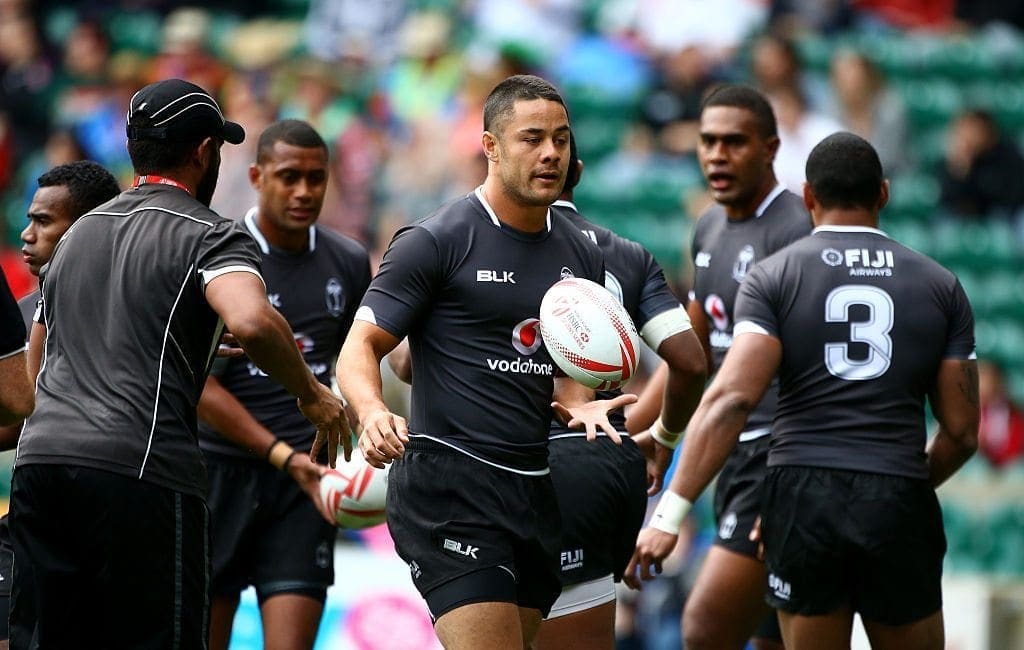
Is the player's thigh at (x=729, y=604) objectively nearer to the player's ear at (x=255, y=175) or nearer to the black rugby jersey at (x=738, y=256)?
the black rugby jersey at (x=738, y=256)

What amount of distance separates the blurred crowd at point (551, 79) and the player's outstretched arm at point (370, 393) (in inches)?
Answer: 311

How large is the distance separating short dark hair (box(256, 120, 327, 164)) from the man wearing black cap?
209cm

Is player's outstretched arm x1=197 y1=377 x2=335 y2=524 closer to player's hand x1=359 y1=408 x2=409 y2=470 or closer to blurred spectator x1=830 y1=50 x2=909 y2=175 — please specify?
player's hand x1=359 y1=408 x2=409 y2=470

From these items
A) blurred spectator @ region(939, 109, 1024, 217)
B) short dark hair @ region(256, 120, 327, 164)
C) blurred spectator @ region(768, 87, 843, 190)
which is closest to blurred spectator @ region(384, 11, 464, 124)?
blurred spectator @ region(768, 87, 843, 190)

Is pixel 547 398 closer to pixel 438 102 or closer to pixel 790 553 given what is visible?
pixel 790 553

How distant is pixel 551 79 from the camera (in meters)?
16.9

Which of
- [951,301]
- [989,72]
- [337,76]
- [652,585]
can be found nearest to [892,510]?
[951,301]

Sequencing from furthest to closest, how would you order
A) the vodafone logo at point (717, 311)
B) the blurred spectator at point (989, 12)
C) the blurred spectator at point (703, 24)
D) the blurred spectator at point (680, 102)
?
the blurred spectator at point (989, 12)
the blurred spectator at point (703, 24)
the blurred spectator at point (680, 102)
the vodafone logo at point (717, 311)

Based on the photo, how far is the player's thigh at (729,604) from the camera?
7598 mm

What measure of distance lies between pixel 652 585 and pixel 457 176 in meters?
6.11

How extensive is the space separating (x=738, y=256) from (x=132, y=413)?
360cm

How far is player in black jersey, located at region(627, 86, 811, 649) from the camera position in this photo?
762cm

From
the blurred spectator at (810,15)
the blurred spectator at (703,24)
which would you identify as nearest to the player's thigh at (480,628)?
the blurred spectator at (703,24)

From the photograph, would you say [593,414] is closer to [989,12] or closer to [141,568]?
[141,568]
